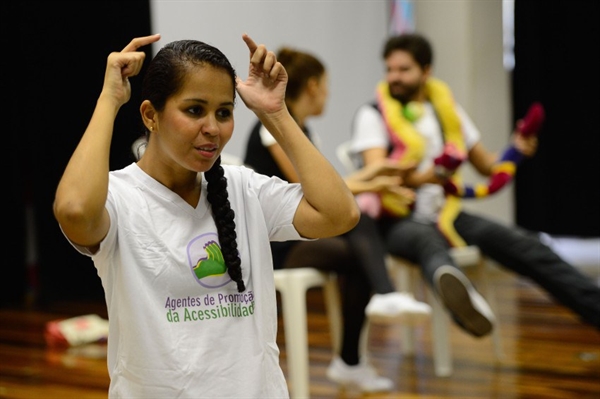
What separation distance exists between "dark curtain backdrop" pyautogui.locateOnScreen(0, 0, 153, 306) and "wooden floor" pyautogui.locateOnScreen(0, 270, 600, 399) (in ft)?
2.29

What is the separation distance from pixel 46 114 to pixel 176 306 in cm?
364

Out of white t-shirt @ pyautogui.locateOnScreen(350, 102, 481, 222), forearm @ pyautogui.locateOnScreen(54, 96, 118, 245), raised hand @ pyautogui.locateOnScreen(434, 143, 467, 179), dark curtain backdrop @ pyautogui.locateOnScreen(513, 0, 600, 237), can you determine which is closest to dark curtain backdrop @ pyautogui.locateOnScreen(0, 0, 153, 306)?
white t-shirt @ pyautogui.locateOnScreen(350, 102, 481, 222)

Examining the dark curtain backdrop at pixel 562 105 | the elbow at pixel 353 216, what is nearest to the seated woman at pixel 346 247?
the elbow at pixel 353 216

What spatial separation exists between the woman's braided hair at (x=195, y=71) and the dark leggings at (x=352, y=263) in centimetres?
132

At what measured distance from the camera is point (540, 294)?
4285 millimetres

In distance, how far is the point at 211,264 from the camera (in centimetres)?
122

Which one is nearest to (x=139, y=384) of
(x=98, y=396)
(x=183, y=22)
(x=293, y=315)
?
(x=183, y=22)

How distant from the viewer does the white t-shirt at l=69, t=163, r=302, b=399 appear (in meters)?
1.18

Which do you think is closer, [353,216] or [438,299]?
[353,216]

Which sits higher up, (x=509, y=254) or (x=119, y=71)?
(x=119, y=71)

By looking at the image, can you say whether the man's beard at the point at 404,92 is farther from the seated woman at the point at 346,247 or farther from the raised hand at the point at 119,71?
the raised hand at the point at 119,71

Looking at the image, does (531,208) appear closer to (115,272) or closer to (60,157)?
(60,157)

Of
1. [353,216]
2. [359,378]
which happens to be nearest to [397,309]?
[359,378]

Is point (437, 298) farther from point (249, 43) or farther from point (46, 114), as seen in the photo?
point (46, 114)
